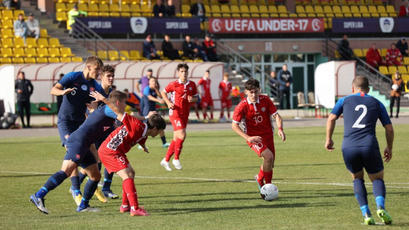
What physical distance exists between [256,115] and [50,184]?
10.3ft

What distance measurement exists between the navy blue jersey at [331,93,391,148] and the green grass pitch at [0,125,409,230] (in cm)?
90

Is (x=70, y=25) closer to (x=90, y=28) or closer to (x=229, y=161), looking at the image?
(x=90, y=28)

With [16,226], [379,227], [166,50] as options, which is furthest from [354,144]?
[166,50]

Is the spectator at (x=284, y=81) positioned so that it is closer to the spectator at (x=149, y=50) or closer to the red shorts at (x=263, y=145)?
the spectator at (x=149, y=50)

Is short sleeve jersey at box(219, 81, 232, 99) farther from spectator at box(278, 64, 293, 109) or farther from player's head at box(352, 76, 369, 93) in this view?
player's head at box(352, 76, 369, 93)

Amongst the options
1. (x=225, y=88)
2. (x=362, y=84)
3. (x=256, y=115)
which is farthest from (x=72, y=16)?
(x=362, y=84)

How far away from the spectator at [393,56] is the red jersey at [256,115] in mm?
35931

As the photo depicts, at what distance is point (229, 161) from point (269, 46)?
3033 centimetres

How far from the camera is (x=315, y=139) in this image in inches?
889

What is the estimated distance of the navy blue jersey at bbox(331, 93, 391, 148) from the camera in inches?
328

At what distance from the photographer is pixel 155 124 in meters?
A: 8.96

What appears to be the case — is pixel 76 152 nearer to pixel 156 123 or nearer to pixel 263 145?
→ pixel 156 123

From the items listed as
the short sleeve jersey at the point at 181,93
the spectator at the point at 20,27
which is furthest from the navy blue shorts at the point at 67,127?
the spectator at the point at 20,27

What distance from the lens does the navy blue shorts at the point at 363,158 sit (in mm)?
8260
